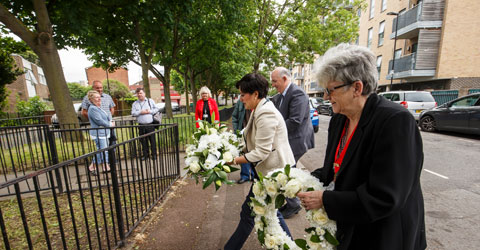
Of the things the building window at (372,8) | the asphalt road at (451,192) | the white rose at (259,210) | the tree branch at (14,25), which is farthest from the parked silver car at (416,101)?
the building window at (372,8)

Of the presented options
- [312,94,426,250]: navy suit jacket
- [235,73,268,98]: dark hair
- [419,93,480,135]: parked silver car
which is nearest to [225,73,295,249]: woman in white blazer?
[235,73,268,98]: dark hair

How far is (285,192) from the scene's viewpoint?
4.38 ft

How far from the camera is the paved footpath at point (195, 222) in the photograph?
100 inches

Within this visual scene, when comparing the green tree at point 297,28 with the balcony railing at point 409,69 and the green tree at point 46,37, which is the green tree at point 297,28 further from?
the green tree at point 46,37

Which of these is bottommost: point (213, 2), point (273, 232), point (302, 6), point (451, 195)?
point (451, 195)

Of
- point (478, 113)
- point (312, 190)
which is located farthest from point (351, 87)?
point (478, 113)

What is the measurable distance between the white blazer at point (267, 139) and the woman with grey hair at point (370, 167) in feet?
2.14

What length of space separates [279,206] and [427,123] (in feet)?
36.8

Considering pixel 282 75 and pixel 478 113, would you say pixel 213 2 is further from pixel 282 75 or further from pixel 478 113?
pixel 478 113

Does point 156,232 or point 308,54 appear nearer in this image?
point 156,232

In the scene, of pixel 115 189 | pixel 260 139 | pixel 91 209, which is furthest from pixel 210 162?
pixel 91 209

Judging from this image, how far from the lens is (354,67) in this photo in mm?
1095

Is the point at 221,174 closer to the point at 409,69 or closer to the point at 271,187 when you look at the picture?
the point at 271,187

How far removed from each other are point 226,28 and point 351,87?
35.6ft
